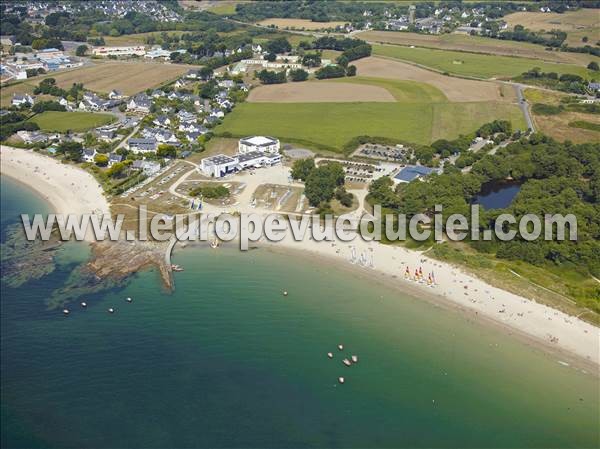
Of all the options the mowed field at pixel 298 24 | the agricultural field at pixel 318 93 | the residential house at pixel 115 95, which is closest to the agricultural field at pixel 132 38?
the mowed field at pixel 298 24

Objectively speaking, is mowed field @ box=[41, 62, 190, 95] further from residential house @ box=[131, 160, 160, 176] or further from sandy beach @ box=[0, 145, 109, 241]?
residential house @ box=[131, 160, 160, 176]

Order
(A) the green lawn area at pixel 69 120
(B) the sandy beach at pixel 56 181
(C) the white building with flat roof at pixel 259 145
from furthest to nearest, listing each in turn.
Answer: (A) the green lawn area at pixel 69 120, (C) the white building with flat roof at pixel 259 145, (B) the sandy beach at pixel 56 181

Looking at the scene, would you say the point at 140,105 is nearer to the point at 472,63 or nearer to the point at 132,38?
the point at 132,38

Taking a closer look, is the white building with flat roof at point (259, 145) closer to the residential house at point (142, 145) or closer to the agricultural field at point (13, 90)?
the residential house at point (142, 145)

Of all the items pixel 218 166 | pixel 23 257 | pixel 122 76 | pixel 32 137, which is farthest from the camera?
pixel 122 76

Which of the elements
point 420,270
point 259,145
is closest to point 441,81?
point 259,145

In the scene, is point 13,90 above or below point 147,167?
above
